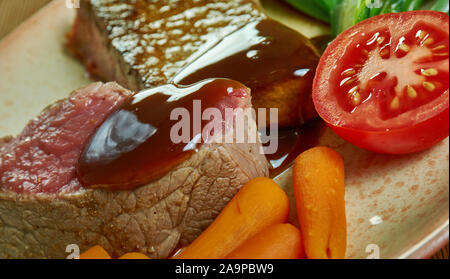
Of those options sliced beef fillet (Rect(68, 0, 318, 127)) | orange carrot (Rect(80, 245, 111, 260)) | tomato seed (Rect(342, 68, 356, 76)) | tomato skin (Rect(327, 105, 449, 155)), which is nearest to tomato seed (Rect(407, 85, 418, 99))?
tomato skin (Rect(327, 105, 449, 155))

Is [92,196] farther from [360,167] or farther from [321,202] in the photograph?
[360,167]

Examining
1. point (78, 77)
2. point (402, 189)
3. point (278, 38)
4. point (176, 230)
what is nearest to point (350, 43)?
point (278, 38)

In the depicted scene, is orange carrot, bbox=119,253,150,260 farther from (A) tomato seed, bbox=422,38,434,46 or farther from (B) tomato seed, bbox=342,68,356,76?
(A) tomato seed, bbox=422,38,434,46

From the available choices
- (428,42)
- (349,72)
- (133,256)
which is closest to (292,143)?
(349,72)

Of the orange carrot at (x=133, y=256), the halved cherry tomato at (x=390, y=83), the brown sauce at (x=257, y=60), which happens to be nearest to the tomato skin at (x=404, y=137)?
the halved cherry tomato at (x=390, y=83)

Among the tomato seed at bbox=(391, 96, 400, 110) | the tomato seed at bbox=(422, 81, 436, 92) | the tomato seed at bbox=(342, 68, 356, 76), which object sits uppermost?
the tomato seed at bbox=(422, 81, 436, 92)

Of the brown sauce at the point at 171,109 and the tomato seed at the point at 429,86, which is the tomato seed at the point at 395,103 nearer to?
the tomato seed at the point at 429,86
